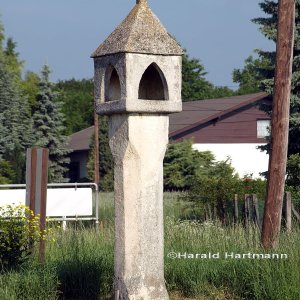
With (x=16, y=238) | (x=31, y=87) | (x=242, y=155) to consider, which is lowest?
(x=16, y=238)

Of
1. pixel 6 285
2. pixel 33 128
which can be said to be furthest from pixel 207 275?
pixel 33 128

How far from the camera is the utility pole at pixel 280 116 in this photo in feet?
44.6

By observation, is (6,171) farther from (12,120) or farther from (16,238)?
(16,238)

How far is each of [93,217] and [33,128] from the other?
33.0 m

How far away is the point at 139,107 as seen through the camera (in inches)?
381

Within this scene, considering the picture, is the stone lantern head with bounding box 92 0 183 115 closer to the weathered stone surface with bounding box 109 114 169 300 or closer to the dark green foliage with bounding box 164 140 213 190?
the weathered stone surface with bounding box 109 114 169 300

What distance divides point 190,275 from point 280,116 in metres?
3.75

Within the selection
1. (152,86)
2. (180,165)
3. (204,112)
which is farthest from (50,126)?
Result: (152,86)

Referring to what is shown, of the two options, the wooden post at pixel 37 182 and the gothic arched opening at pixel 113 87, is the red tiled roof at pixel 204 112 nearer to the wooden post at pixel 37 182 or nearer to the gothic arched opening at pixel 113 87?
the wooden post at pixel 37 182

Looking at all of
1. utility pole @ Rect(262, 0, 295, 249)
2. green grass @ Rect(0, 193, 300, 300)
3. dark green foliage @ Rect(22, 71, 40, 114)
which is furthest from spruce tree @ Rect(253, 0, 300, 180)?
dark green foliage @ Rect(22, 71, 40, 114)

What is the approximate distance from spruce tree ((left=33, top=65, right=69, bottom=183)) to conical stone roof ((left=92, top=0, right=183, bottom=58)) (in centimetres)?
4354

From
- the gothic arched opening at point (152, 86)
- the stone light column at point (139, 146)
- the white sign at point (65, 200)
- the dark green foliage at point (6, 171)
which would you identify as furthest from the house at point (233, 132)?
the stone light column at point (139, 146)

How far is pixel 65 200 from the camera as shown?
2281 cm

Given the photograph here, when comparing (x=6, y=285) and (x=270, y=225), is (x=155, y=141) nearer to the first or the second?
(x=6, y=285)
